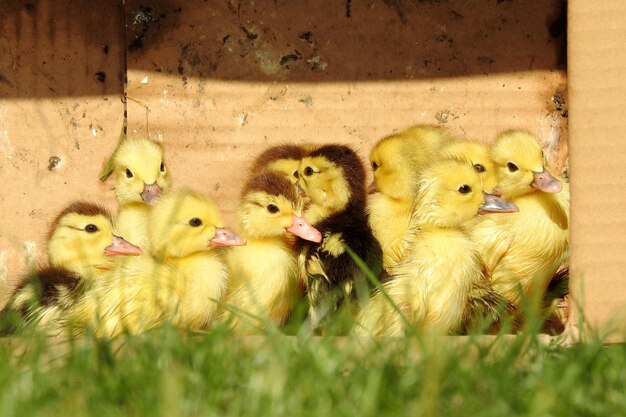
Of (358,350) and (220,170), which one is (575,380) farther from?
(220,170)

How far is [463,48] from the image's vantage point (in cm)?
409

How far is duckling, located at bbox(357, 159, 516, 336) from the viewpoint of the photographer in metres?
3.07

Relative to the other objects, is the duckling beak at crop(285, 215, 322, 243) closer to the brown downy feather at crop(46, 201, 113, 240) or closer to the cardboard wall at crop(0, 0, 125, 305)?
the brown downy feather at crop(46, 201, 113, 240)

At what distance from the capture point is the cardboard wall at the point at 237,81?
4.09 meters

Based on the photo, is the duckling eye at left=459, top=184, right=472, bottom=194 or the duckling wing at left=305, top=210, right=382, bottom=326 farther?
the duckling eye at left=459, top=184, right=472, bottom=194

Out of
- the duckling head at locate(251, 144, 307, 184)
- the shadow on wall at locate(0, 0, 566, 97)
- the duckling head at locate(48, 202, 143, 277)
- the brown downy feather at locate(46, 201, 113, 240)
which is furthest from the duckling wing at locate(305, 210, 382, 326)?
the shadow on wall at locate(0, 0, 566, 97)

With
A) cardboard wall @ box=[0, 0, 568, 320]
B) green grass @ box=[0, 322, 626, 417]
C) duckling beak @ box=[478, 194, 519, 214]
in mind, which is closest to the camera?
green grass @ box=[0, 322, 626, 417]

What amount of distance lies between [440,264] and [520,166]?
0.58 m

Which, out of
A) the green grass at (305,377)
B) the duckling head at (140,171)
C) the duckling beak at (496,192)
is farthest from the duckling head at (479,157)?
the green grass at (305,377)

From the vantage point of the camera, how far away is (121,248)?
3604mm

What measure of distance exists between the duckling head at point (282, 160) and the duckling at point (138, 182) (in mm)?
332

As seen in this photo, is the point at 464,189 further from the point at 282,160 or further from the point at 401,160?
the point at 282,160

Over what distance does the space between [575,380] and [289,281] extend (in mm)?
1285

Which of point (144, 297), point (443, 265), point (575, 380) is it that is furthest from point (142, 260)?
point (575, 380)
